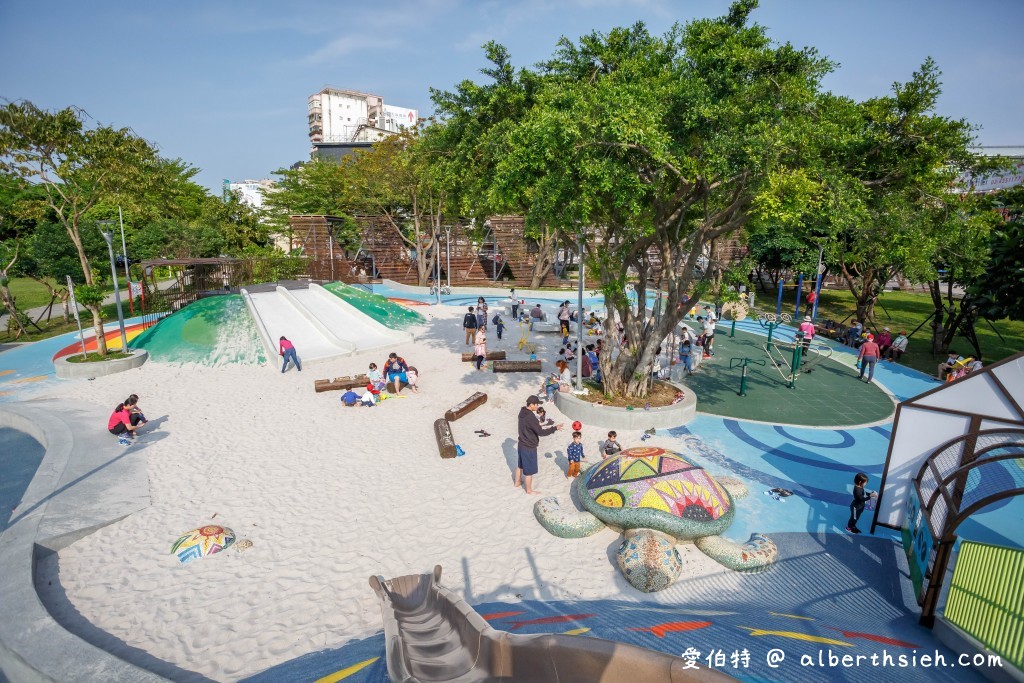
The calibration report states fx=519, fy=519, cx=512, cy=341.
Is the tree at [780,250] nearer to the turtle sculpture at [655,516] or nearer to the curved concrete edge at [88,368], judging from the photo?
the turtle sculpture at [655,516]

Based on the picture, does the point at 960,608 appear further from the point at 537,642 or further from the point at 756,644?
the point at 537,642

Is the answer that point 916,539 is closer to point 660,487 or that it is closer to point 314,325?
point 660,487

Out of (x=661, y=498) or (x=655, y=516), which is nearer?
(x=655, y=516)

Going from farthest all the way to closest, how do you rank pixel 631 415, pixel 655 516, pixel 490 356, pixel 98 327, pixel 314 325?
1. pixel 314 325
2. pixel 490 356
3. pixel 98 327
4. pixel 631 415
5. pixel 655 516

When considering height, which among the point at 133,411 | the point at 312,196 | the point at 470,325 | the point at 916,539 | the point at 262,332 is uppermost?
the point at 312,196

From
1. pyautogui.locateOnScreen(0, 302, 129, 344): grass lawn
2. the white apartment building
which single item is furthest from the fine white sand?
the white apartment building

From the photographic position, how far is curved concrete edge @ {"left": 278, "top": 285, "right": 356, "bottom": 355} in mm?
21766

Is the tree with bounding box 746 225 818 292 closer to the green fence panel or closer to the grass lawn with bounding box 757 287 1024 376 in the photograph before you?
the grass lawn with bounding box 757 287 1024 376

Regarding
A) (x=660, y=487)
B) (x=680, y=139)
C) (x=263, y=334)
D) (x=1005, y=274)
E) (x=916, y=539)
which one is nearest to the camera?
(x=916, y=539)

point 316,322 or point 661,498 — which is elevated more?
point 316,322

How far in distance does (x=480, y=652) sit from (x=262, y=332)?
19.6 m

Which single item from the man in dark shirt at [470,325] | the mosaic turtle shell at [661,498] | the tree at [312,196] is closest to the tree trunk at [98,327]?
the man in dark shirt at [470,325]

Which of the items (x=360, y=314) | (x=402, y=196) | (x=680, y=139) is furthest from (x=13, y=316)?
(x=680, y=139)

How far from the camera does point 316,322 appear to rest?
79.5ft
